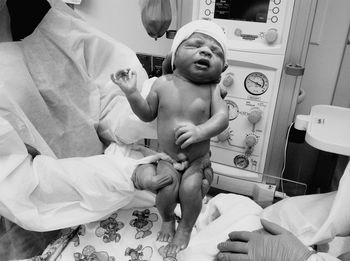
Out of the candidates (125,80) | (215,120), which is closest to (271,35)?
(215,120)

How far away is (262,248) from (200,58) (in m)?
0.48

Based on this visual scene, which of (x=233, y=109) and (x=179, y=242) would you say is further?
(x=233, y=109)

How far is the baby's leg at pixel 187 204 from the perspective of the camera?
2.50 feet

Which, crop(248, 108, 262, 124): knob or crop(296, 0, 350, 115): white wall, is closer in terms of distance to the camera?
crop(248, 108, 262, 124): knob

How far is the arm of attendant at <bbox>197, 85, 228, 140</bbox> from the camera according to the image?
0.76m

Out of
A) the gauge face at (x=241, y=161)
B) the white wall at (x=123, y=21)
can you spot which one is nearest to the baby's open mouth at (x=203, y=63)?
the gauge face at (x=241, y=161)

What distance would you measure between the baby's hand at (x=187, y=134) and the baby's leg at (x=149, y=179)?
10 centimetres

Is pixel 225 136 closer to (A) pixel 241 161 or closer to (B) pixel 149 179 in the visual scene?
(A) pixel 241 161

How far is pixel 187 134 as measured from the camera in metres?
0.73

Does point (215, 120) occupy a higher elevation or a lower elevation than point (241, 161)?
higher

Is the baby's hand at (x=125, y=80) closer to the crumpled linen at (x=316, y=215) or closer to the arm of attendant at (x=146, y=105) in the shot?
the arm of attendant at (x=146, y=105)

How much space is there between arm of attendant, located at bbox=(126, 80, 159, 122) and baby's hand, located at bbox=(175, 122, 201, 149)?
119 millimetres

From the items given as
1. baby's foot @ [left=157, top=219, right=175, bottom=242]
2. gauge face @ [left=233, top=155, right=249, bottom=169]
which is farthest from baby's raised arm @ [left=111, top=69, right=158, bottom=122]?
gauge face @ [left=233, top=155, right=249, bottom=169]

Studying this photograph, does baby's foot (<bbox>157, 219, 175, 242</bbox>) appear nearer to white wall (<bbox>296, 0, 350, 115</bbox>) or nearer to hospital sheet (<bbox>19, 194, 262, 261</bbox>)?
hospital sheet (<bbox>19, 194, 262, 261</bbox>)
